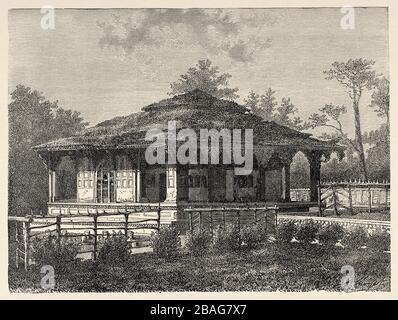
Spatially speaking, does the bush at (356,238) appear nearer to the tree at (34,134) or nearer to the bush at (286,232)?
the bush at (286,232)

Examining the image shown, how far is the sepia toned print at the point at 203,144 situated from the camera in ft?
60.0

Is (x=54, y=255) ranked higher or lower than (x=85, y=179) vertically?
lower

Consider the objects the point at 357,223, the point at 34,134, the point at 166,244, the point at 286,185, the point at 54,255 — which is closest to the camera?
the point at 54,255

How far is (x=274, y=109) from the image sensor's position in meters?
24.3

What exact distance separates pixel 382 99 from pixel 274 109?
5209 mm

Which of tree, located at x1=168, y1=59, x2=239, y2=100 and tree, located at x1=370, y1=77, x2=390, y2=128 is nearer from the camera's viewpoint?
tree, located at x1=370, y1=77, x2=390, y2=128

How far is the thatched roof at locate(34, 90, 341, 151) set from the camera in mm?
23891

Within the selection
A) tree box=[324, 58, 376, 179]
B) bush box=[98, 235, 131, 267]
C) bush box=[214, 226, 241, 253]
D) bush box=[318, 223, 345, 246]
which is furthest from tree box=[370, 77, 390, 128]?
bush box=[98, 235, 131, 267]

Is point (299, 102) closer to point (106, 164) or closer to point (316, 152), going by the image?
point (316, 152)

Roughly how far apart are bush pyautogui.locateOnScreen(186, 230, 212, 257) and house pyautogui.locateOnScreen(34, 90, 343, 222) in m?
3.70

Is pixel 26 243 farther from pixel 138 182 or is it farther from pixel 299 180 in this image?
pixel 299 180
